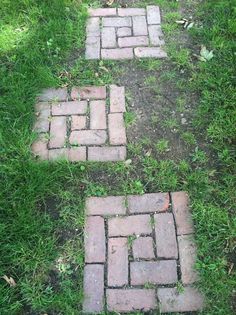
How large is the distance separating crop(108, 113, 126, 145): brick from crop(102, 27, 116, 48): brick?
835 mm

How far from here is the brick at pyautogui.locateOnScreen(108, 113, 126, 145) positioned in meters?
3.01

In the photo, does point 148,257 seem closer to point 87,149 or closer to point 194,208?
point 194,208

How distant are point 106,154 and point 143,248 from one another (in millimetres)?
763

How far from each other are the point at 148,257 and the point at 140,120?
3.65 ft

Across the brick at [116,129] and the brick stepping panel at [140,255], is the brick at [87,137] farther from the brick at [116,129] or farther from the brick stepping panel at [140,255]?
the brick stepping panel at [140,255]

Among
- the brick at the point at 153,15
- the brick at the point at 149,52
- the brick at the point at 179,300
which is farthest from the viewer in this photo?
the brick at the point at 153,15

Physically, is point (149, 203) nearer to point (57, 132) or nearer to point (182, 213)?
point (182, 213)

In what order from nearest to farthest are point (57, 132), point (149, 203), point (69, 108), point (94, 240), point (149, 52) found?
point (94, 240) < point (149, 203) < point (57, 132) < point (69, 108) < point (149, 52)

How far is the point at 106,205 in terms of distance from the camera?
2.70 meters

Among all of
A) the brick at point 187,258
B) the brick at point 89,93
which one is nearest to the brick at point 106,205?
the brick at point 187,258

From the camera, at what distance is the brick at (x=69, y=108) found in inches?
126

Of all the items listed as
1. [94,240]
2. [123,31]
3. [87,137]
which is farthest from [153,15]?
[94,240]

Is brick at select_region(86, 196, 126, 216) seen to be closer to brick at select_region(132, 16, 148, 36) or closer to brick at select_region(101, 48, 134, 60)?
brick at select_region(101, 48, 134, 60)

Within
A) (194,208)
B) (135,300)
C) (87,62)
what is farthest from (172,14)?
(135,300)
